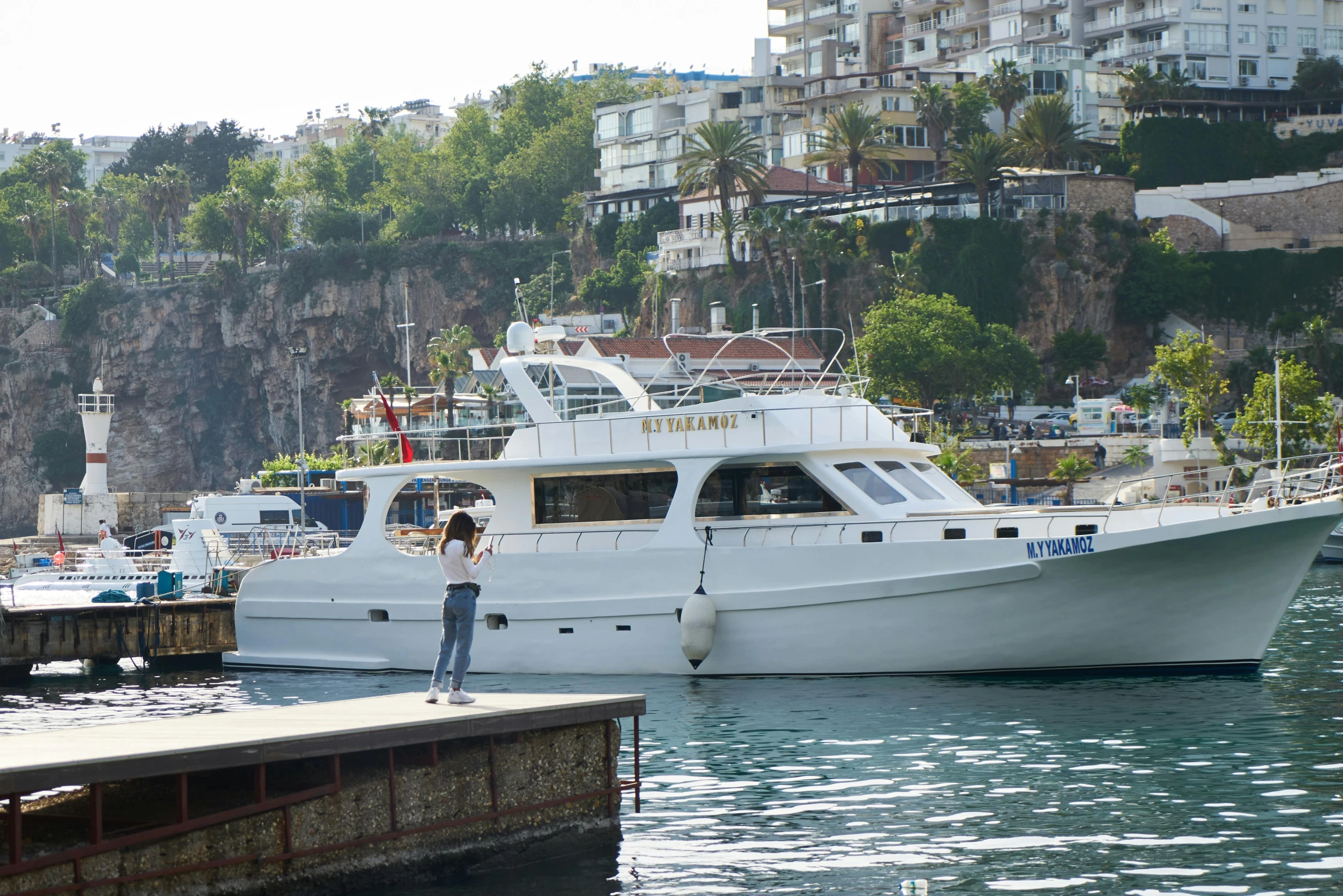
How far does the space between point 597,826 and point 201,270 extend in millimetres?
102143

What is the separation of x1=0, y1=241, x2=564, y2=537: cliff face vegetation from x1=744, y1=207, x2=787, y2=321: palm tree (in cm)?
2403

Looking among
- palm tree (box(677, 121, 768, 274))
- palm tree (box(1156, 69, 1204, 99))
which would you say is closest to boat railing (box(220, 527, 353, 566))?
palm tree (box(677, 121, 768, 274))

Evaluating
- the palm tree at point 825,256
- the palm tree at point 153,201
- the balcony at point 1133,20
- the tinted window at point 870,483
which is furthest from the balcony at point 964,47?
the tinted window at point 870,483

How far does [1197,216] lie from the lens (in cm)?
7156

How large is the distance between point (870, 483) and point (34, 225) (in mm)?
100503

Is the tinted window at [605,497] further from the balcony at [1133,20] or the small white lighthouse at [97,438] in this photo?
the balcony at [1133,20]

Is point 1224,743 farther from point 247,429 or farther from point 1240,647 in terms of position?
point 247,429

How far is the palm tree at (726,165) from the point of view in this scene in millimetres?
74625

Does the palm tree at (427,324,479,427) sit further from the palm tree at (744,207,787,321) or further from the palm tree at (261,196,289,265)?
the palm tree at (261,196,289,265)

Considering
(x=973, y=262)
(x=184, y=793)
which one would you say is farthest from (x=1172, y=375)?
(x=184, y=793)

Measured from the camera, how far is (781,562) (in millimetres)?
19797

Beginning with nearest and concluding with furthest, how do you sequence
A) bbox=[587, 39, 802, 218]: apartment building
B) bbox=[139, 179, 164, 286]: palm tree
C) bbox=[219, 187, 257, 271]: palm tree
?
bbox=[587, 39, 802, 218]: apartment building, bbox=[219, 187, 257, 271]: palm tree, bbox=[139, 179, 164, 286]: palm tree

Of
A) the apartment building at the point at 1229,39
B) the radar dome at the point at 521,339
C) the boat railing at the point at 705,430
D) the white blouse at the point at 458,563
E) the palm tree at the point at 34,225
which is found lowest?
the white blouse at the point at 458,563

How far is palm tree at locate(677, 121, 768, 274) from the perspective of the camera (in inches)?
2938
